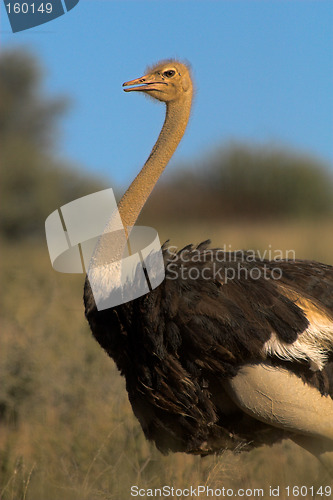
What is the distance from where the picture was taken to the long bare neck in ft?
12.5

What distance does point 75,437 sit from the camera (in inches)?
176

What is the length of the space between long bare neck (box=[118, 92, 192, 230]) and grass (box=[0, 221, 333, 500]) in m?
1.37

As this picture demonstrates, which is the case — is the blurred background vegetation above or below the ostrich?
below

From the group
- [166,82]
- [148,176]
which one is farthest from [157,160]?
[166,82]

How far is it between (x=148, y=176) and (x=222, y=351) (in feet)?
3.60

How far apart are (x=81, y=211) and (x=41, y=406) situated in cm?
138

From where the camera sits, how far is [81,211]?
4586mm

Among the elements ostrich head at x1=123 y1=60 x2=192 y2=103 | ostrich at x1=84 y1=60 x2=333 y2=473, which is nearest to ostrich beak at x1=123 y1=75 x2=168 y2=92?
ostrich head at x1=123 y1=60 x2=192 y2=103

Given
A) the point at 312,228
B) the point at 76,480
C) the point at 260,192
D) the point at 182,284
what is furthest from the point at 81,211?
the point at 260,192

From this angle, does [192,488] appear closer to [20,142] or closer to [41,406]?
[41,406]
